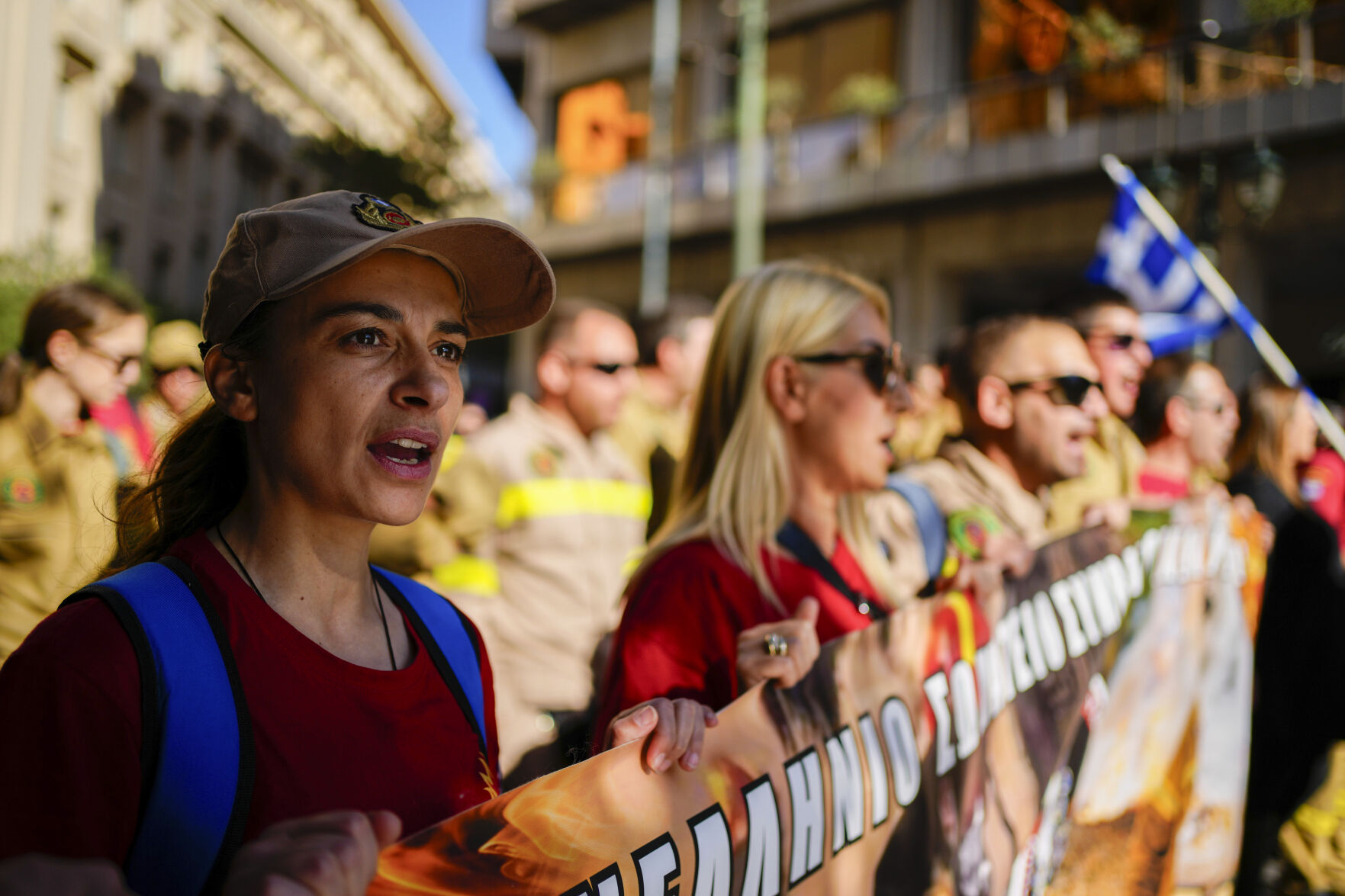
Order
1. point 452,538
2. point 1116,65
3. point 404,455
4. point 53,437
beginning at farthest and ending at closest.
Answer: point 1116,65, point 452,538, point 53,437, point 404,455

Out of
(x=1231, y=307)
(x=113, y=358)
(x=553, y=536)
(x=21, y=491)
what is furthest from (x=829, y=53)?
(x=21, y=491)

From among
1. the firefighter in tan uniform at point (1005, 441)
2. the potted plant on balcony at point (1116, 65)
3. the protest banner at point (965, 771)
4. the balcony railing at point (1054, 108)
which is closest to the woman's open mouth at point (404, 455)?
the protest banner at point (965, 771)

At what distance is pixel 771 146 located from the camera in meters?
19.2

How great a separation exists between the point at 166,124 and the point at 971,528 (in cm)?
3421

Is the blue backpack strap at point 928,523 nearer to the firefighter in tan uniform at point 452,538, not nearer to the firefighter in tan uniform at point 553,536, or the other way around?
the firefighter in tan uniform at point 553,536

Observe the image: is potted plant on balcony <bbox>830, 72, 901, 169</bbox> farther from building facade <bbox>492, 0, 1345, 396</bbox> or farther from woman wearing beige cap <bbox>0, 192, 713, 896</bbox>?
woman wearing beige cap <bbox>0, 192, 713, 896</bbox>

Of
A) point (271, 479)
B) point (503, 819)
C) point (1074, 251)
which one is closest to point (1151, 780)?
point (503, 819)

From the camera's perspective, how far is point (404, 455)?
4.86 ft

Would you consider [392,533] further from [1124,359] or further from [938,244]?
[938,244]

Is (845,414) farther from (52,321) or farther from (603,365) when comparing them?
(52,321)

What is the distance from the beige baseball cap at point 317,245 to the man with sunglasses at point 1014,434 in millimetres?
1971

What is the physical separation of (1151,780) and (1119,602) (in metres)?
0.53

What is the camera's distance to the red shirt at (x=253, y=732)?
3.39 feet

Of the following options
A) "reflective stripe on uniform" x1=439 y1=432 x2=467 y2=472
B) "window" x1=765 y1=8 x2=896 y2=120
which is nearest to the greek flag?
"reflective stripe on uniform" x1=439 y1=432 x2=467 y2=472
